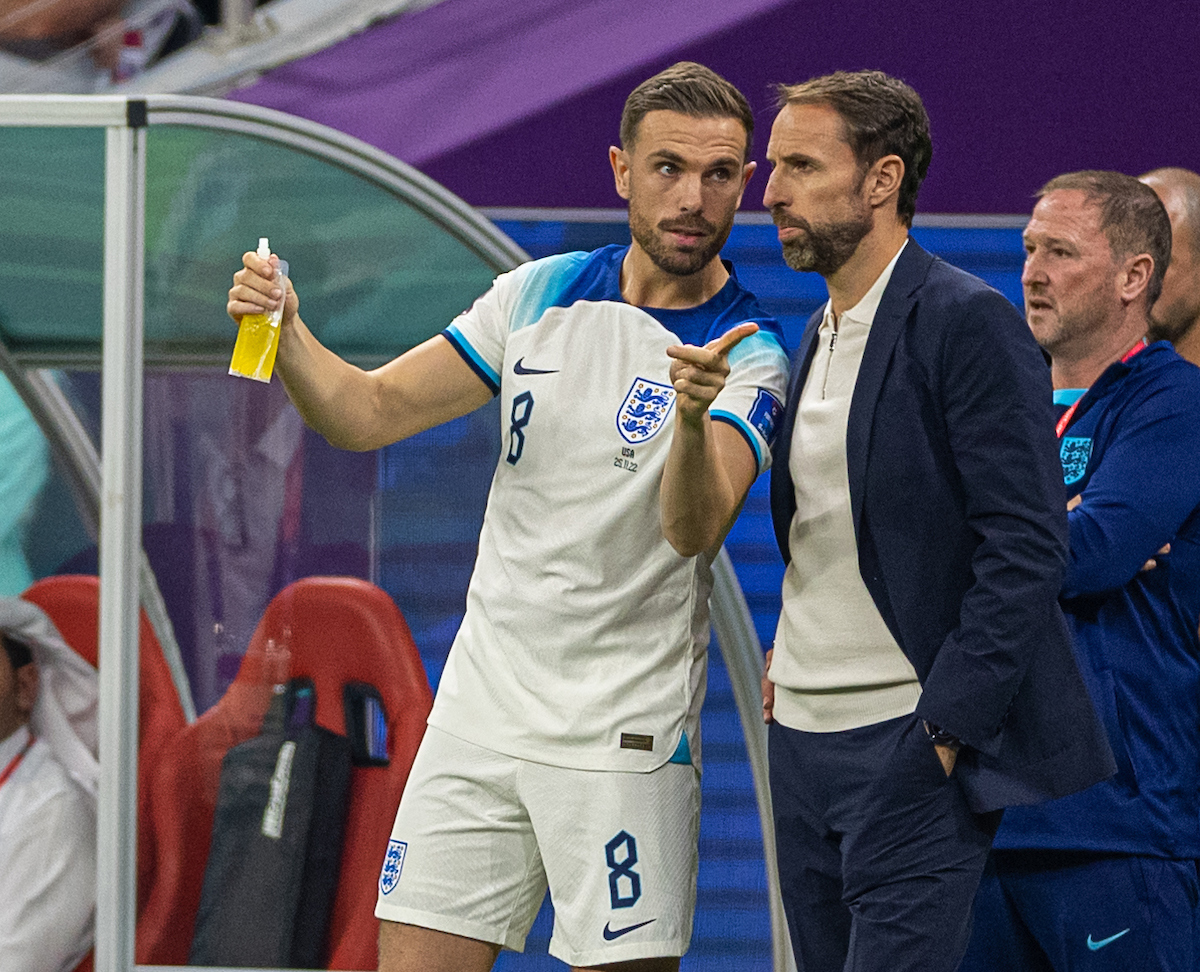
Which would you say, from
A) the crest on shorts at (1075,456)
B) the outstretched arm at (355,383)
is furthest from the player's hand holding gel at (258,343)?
the crest on shorts at (1075,456)

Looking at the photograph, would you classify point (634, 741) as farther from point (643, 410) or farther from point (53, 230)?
point (53, 230)

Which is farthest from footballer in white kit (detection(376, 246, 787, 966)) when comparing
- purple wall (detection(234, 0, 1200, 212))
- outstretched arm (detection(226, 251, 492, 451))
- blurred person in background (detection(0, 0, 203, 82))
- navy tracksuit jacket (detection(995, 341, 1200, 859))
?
blurred person in background (detection(0, 0, 203, 82))

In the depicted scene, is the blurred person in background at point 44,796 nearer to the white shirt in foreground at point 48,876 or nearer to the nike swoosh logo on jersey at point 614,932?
the white shirt in foreground at point 48,876

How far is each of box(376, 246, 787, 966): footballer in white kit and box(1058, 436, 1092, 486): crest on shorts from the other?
1.45ft

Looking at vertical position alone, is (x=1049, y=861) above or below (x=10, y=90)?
below

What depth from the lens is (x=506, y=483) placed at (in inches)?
83.2

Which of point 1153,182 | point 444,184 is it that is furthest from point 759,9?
point 1153,182

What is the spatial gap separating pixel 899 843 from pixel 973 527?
1.29 feet

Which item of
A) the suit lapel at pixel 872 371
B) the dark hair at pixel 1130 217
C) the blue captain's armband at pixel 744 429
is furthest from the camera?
the dark hair at pixel 1130 217

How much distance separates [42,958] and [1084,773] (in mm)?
2005

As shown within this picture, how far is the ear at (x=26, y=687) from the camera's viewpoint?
292cm

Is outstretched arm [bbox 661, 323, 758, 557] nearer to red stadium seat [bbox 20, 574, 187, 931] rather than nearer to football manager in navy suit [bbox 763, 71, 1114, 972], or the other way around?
football manager in navy suit [bbox 763, 71, 1114, 972]

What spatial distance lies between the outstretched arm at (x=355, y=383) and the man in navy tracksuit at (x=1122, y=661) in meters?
0.88

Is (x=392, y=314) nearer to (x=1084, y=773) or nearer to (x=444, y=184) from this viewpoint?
(x=444, y=184)
